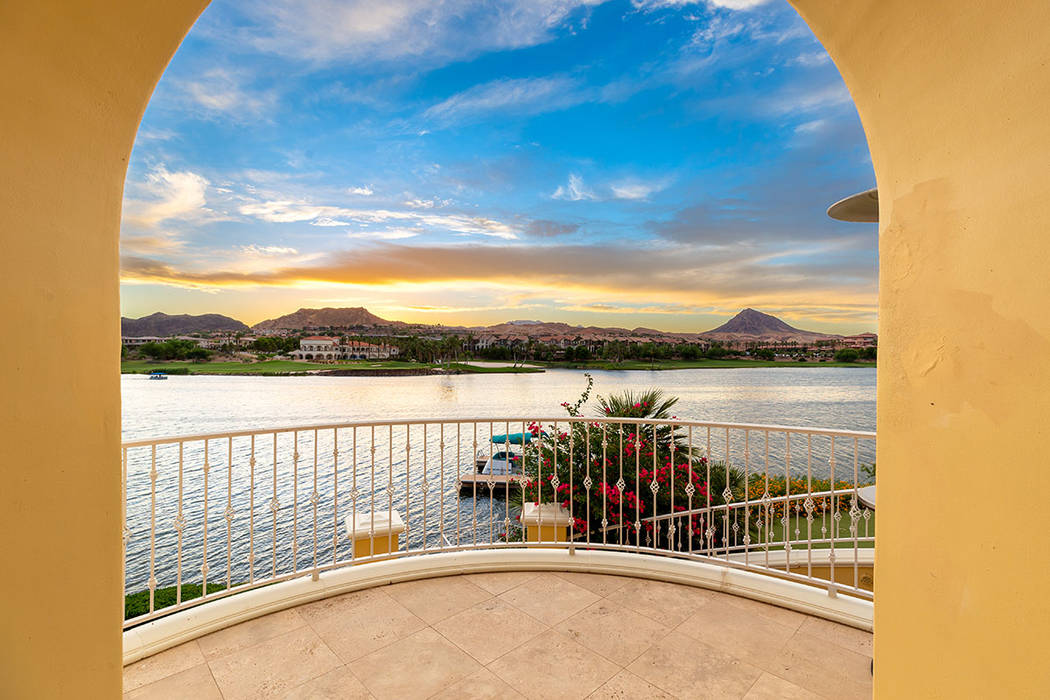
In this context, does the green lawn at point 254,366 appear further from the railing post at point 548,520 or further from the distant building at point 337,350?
the railing post at point 548,520

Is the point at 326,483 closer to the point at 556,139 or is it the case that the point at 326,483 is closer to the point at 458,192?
the point at 458,192

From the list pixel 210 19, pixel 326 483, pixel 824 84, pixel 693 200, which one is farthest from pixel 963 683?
pixel 326 483

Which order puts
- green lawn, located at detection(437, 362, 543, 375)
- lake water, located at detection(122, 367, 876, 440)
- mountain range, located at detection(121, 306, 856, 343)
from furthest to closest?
1. green lawn, located at detection(437, 362, 543, 375)
2. lake water, located at detection(122, 367, 876, 440)
3. mountain range, located at detection(121, 306, 856, 343)

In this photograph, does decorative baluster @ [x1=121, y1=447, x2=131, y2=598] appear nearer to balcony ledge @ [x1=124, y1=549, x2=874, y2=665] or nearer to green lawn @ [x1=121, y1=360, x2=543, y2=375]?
balcony ledge @ [x1=124, y1=549, x2=874, y2=665]

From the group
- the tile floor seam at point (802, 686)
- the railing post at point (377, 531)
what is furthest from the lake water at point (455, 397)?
the tile floor seam at point (802, 686)

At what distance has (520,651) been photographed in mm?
2189

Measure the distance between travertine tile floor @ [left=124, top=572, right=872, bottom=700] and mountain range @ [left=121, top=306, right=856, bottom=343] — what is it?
30.9 ft

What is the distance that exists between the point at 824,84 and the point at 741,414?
1164 cm

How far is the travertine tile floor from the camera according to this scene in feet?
6.34

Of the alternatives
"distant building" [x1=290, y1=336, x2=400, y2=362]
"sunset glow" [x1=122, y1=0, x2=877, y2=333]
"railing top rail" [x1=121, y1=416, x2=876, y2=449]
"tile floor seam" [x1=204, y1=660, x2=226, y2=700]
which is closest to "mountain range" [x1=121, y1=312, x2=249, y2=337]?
"sunset glow" [x1=122, y1=0, x2=877, y2=333]

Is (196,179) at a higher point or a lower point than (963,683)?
higher

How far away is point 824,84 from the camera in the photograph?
6.17m

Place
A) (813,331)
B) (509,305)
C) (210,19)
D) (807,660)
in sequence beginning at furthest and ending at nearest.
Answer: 1. (509,305)
2. (813,331)
3. (210,19)
4. (807,660)

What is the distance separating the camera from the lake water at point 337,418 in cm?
998
